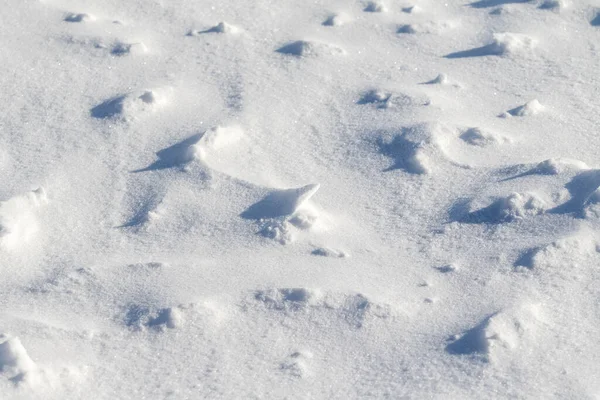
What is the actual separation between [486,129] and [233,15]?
86 centimetres

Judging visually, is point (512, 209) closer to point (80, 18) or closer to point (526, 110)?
point (526, 110)

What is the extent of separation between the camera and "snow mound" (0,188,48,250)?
1.65 meters

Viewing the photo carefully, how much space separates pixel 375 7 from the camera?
2438 millimetres

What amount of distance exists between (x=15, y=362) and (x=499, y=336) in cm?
82

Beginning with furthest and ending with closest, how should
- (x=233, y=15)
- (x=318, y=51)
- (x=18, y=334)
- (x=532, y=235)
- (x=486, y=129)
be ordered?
(x=233, y=15), (x=318, y=51), (x=486, y=129), (x=532, y=235), (x=18, y=334)

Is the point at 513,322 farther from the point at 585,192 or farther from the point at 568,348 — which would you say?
the point at 585,192

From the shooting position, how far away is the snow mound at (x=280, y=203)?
172 centimetres

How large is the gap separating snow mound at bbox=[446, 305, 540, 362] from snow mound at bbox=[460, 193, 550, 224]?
258 mm

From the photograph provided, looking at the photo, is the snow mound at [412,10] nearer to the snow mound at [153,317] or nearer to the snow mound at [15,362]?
the snow mound at [153,317]

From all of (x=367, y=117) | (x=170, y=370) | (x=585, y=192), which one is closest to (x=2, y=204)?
(x=170, y=370)

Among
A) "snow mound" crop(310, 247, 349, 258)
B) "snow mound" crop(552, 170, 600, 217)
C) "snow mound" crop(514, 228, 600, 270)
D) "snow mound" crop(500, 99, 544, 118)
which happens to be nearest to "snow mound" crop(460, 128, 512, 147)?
"snow mound" crop(500, 99, 544, 118)

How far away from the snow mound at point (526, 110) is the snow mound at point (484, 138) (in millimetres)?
Result: 107

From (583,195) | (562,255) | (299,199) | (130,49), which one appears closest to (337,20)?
(130,49)

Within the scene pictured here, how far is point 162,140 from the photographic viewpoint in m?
1.94
